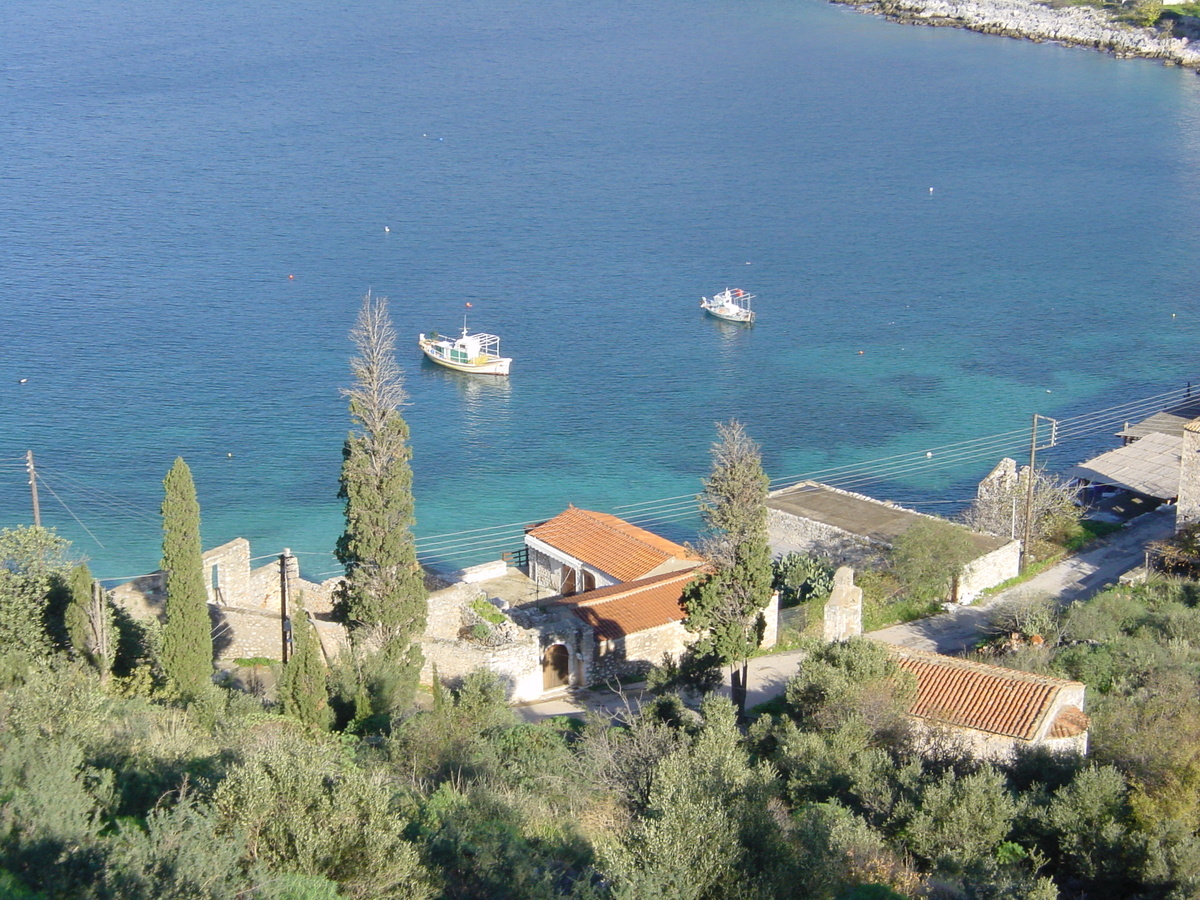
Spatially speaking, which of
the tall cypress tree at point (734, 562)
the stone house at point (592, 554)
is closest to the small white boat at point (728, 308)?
the stone house at point (592, 554)

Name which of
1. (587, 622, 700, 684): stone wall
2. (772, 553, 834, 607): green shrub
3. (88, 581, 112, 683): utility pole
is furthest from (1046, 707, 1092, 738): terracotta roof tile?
(88, 581, 112, 683): utility pole

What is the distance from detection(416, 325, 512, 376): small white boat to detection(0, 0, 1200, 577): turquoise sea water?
3.20ft

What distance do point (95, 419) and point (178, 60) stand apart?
7713cm

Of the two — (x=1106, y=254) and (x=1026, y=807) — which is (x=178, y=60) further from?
(x=1026, y=807)

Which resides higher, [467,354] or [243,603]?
[467,354]

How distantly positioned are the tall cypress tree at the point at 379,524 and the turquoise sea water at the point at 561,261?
1930cm

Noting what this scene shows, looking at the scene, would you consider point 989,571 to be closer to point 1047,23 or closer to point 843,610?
point 843,610

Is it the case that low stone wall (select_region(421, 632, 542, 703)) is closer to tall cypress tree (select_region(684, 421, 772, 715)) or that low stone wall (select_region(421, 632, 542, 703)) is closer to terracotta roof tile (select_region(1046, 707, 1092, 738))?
tall cypress tree (select_region(684, 421, 772, 715))

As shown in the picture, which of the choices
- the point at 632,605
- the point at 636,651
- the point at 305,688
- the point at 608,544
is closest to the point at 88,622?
the point at 305,688

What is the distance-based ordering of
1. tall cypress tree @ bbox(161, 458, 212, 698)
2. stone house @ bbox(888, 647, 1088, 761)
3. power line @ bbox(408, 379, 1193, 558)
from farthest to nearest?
1. power line @ bbox(408, 379, 1193, 558)
2. tall cypress tree @ bbox(161, 458, 212, 698)
3. stone house @ bbox(888, 647, 1088, 761)

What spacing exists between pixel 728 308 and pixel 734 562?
43.3 metres

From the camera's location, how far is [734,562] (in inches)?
950

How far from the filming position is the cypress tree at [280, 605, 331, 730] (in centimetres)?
2105

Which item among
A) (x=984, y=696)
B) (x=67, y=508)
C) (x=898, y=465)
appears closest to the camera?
(x=984, y=696)
